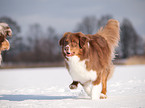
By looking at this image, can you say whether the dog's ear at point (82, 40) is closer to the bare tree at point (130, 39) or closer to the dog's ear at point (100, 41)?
the dog's ear at point (100, 41)

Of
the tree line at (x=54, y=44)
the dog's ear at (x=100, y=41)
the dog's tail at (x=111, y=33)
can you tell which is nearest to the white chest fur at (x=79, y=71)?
the dog's ear at (x=100, y=41)

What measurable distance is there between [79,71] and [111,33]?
83.9 inches

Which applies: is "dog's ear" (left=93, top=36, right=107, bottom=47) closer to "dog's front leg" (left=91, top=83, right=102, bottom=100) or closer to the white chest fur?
the white chest fur

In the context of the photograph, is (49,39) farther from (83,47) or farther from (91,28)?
(83,47)

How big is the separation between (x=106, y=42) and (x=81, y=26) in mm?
33239

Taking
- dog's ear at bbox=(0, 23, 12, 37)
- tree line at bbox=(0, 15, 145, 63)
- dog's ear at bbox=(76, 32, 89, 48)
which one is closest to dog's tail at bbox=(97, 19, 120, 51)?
dog's ear at bbox=(76, 32, 89, 48)

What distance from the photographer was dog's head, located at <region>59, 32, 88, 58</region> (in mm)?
4770

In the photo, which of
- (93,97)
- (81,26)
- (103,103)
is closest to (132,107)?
Result: (103,103)

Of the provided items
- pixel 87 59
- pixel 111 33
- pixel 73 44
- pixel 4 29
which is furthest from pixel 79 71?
pixel 111 33

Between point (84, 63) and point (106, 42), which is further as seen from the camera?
point (106, 42)

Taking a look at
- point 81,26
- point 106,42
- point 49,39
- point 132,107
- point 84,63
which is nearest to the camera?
point 132,107

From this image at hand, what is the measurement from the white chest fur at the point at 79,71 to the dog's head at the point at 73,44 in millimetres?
147

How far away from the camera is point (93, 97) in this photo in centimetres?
520

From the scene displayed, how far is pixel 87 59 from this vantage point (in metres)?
5.01
